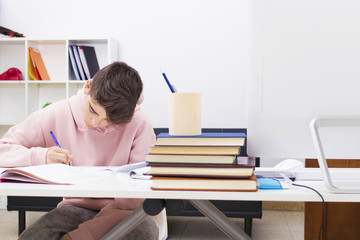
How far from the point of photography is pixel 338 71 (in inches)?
33.6

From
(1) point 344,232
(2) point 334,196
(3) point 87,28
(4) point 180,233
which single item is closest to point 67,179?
(2) point 334,196

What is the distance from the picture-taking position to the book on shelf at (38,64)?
3.60 metres

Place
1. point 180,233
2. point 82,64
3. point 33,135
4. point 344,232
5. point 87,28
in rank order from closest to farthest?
point 33,135 → point 344,232 → point 180,233 → point 82,64 → point 87,28

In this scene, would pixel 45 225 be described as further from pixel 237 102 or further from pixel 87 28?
pixel 87 28

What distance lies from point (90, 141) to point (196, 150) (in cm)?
73

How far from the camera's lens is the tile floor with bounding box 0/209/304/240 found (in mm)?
2832

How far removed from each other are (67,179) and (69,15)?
318 centimetres

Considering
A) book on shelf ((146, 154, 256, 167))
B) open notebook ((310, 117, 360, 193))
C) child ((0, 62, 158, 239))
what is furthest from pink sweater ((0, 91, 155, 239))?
open notebook ((310, 117, 360, 193))

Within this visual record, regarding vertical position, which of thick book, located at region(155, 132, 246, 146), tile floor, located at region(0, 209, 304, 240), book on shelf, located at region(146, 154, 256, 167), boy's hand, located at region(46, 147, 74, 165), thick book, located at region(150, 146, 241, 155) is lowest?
tile floor, located at region(0, 209, 304, 240)

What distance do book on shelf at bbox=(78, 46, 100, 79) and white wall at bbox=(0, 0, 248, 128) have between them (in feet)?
0.78

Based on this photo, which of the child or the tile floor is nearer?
the child

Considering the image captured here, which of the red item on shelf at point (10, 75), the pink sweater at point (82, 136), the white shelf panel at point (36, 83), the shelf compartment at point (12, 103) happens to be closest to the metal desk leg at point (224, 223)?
the pink sweater at point (82, 136)

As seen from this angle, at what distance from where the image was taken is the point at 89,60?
360 centimetres

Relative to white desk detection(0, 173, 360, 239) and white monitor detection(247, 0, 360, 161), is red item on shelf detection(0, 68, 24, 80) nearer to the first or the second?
white desk detection(0, 173, 360, 239)
